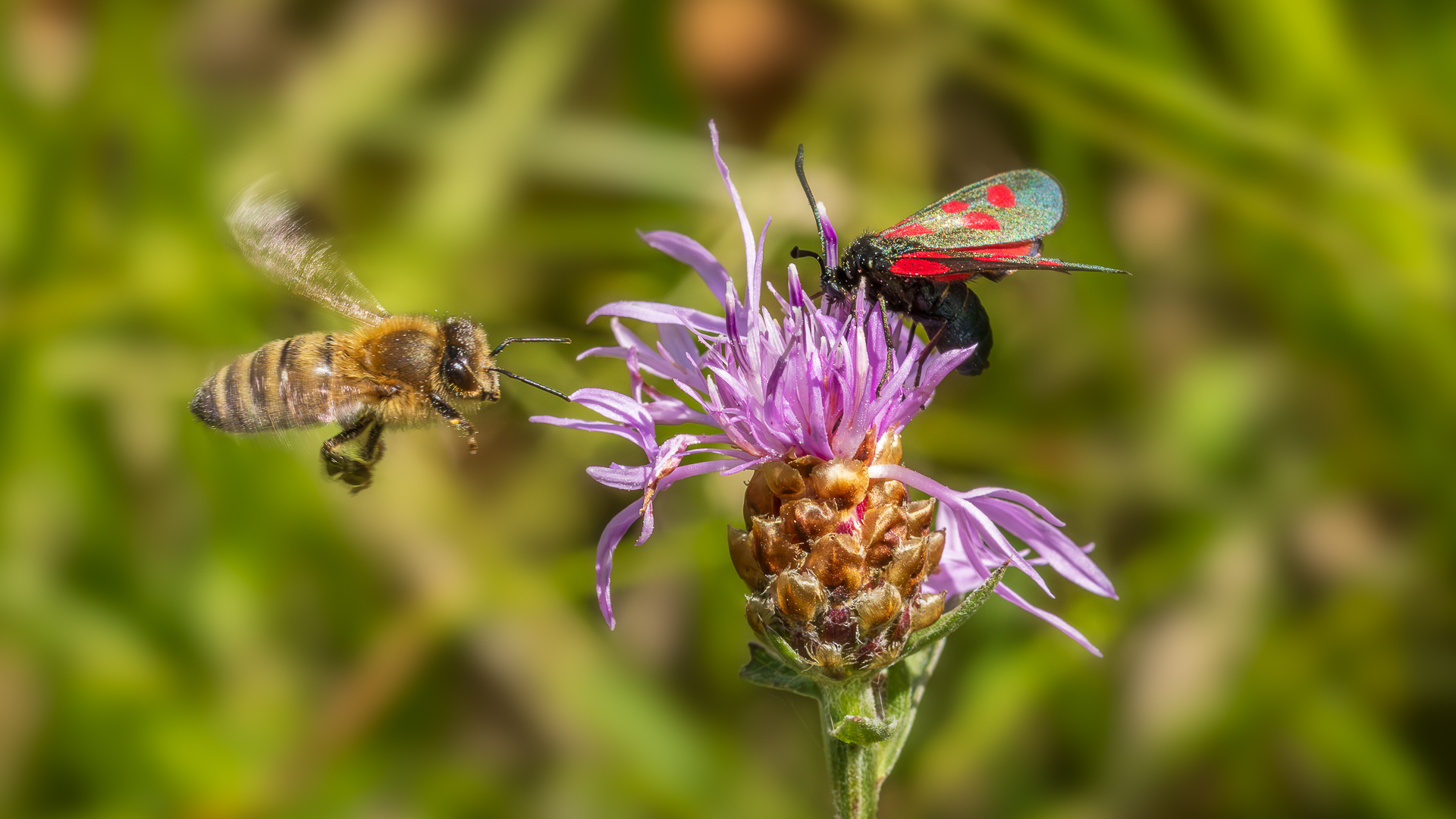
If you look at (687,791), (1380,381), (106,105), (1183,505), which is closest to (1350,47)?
(1380,381)

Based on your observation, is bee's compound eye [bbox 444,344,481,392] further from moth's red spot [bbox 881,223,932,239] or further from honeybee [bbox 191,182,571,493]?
moth's red spot [bbox 881,223,932,239]

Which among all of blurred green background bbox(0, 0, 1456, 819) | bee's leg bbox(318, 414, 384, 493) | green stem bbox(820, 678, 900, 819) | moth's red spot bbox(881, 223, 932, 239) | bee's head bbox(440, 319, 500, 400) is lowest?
blurred green background bbox(0, 0, 1456, 819)

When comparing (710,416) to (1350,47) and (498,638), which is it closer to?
(498,638)

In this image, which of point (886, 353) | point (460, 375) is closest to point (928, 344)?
point (886, 353)

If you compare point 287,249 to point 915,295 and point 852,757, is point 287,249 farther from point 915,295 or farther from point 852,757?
point 852,757

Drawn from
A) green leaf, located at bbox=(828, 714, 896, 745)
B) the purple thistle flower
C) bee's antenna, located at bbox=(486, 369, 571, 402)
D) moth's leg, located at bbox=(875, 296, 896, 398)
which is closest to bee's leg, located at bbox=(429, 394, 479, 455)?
bee's antenna, located at bbox=(486, 369, 571, 402)

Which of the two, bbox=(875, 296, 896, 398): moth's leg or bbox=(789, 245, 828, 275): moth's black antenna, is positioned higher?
bbox=(789, 245, 828, 275): moth's black antenna
